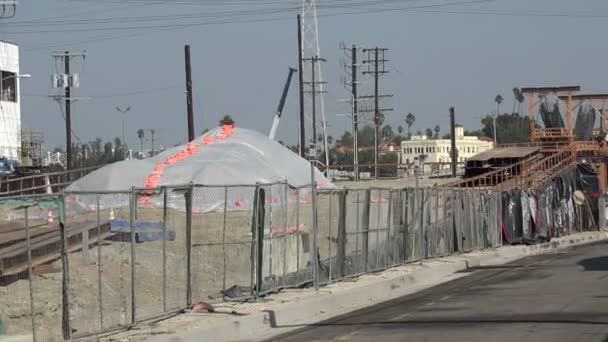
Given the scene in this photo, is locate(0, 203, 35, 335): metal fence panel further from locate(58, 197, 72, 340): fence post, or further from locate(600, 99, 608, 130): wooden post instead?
locate(600, 99, 608, 130): wooden post

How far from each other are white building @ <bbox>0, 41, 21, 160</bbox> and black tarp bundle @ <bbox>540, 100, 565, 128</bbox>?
38627 millimetres

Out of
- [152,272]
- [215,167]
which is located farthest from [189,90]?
[152,272]

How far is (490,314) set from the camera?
56.5 ft

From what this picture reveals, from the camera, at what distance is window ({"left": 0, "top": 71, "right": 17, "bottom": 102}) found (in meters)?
79.3

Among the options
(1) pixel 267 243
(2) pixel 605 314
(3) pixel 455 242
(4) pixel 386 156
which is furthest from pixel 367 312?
(4) pixel 386 156

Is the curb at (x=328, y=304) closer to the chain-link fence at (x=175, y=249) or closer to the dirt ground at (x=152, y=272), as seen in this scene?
the chain-link fence at (x=175, y=249)

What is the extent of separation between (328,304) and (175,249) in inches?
128

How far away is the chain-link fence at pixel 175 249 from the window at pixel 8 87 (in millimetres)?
54914

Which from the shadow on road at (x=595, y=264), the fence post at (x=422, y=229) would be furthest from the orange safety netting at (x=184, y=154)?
the shadow on road at (x=595, y=264)

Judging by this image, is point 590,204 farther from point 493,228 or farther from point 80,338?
point 80,338

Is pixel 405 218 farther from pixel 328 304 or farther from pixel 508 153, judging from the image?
pixel 508 153

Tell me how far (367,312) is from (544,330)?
15.2 ft

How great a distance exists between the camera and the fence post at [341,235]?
22.5 m

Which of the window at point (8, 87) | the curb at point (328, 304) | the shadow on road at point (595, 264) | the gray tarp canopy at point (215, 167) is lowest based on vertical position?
the shadow on road at point (595, 264)
